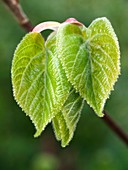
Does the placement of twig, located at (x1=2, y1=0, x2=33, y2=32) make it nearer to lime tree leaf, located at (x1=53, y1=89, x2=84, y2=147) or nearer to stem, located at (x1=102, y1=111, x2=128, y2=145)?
stem, located at (x1=102, y1=111, x2=128, y2=145)

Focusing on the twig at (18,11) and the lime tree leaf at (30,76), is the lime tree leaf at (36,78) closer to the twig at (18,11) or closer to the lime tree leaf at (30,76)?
the lime tree leaf at (30,76)

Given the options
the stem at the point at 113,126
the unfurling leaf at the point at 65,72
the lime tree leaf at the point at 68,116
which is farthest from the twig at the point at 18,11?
the lime tree leaf at the point at 68,116

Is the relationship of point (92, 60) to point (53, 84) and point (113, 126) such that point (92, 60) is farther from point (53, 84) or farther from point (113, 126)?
point (113, 126)

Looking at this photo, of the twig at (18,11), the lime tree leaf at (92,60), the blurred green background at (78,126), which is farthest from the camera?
the blurred green background at (78,126)

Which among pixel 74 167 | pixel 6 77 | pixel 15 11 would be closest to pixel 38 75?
pixel 15 11

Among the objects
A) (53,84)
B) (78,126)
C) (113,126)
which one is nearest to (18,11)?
(113,126)
